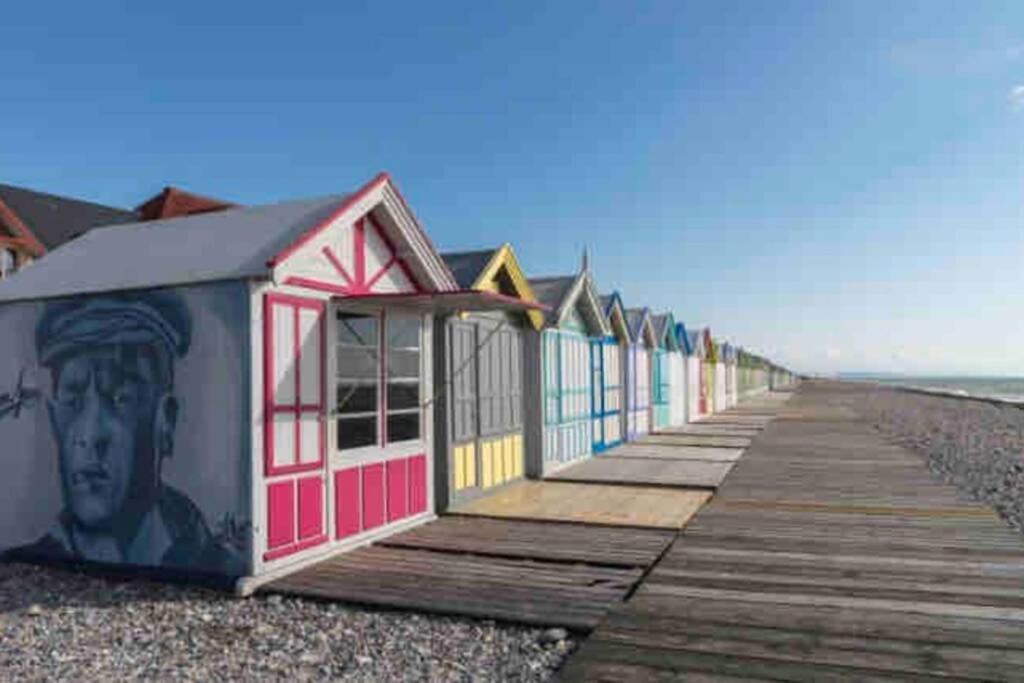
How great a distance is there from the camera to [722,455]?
1409cm

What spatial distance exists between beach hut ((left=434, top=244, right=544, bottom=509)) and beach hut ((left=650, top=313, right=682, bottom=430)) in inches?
353

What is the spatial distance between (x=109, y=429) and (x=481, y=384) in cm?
458

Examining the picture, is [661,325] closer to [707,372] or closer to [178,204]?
[707,372]

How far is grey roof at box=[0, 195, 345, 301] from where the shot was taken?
588 centimetres

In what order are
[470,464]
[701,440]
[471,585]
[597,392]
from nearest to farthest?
[471,585]
[470,464]
[597,392]
[701,440]

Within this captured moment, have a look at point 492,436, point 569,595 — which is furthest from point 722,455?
point 569,595

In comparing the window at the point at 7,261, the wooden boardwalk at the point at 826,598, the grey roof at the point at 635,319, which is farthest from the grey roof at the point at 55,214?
the wooden boardwalk at the point at 826,598

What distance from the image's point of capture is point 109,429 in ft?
19.9

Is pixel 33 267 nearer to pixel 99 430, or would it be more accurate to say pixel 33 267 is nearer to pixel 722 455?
pixel 99 430

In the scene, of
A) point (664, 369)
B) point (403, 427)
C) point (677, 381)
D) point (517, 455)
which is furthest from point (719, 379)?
point (403, 427)

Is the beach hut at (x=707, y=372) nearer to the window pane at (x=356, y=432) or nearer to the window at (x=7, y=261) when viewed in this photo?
the window pane at (x=356, y=432)

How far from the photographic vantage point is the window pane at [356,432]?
665 centimetres

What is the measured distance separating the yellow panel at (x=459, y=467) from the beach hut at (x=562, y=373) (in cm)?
239
